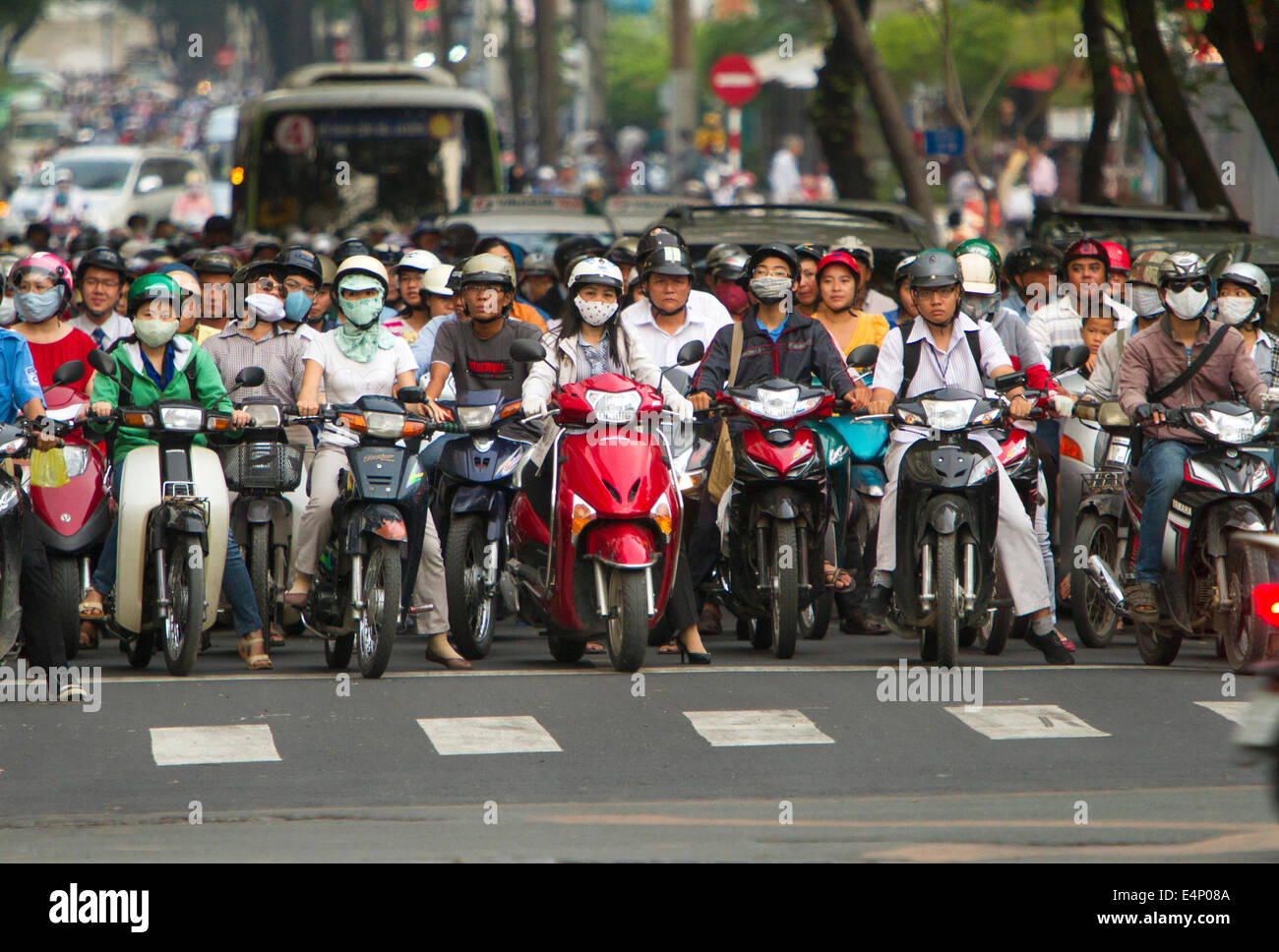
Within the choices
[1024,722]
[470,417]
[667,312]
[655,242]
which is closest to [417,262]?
[655,242]

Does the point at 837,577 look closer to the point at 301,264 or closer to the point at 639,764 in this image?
the point at 639,764

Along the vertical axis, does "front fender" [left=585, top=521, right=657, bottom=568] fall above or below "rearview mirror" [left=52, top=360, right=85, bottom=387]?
below

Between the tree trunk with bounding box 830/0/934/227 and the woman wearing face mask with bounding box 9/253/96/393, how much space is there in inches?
512

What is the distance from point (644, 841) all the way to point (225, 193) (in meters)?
38.1

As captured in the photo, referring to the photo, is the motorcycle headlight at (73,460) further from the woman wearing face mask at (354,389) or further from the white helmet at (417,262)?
the white helmet at (417,262)

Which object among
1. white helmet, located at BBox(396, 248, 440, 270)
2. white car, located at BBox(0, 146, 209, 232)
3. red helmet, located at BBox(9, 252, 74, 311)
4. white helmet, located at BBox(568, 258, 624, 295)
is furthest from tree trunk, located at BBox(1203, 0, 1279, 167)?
white car, located at BBox(0, 146, 209, 232)

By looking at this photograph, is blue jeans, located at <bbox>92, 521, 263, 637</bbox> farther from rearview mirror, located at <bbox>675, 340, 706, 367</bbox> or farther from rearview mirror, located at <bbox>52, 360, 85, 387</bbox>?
rearview mirror, located at <bbox>675, 340, 706, 367</bbox>

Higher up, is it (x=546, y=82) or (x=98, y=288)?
(x=546, y=82)

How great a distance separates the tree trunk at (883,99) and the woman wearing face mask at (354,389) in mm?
12763

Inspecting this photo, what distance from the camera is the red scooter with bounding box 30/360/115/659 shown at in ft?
34.2

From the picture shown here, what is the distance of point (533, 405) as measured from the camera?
10305mm

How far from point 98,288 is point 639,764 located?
488 cm

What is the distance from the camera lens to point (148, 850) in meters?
6.98
